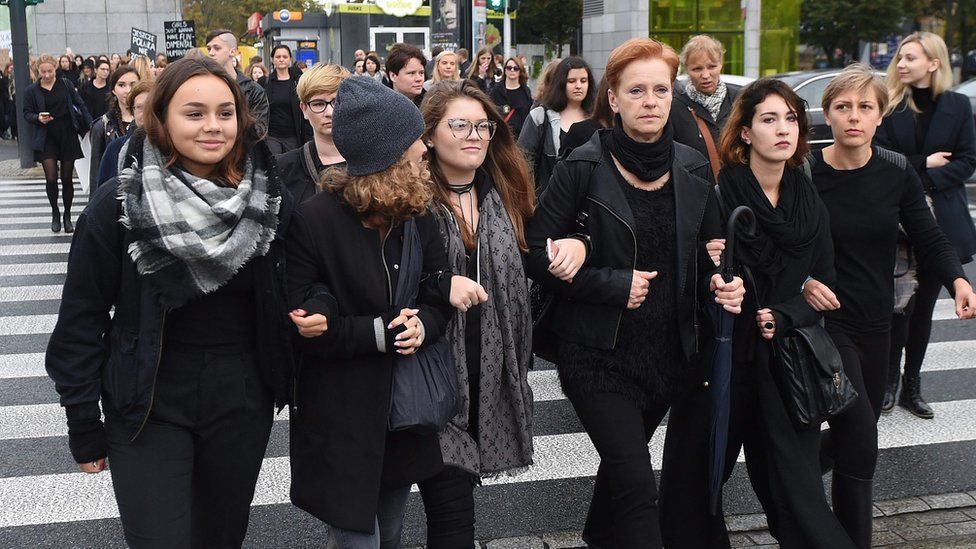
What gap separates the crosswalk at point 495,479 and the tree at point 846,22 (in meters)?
29.9

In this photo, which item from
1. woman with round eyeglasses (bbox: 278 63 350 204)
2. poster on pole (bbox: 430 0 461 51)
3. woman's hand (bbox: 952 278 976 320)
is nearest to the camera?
woman's hand (bbox: 952 278 976 320)

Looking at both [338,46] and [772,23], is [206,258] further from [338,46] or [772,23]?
[338,46]

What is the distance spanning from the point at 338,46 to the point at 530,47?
17458 mm

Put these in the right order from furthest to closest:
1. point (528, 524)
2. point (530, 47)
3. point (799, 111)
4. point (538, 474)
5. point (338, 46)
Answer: point (338, 46) → point (530, 47) → point (538, 474) → point (528, 524) → point (799, 111)

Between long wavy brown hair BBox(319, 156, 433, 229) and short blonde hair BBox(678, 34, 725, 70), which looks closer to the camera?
long wavy brown hair BBox(319, 156, 433, 229)

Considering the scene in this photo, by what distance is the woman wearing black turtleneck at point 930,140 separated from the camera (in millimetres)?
6020

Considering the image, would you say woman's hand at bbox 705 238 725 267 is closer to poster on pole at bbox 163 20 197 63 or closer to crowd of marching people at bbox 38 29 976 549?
crowd of marching people at bbox 38 29 976 549

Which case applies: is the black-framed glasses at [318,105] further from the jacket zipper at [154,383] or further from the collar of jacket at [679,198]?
the jacket zipper at [154,383]

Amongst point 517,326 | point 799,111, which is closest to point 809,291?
point 799,111

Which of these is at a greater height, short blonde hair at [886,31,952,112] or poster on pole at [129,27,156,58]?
poster on pole at [129,27,156,58]

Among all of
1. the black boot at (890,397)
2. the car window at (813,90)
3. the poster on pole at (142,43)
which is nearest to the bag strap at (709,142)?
the black boot at (890,397)

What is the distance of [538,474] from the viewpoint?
5336 millimetres

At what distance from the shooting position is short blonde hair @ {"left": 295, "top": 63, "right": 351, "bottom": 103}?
5.26 metres

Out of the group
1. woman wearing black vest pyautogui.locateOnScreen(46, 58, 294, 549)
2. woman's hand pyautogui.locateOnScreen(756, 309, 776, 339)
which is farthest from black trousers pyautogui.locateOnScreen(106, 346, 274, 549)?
woman's hand pyautogui.locateOnScreen(756, 309, 776, 339)
